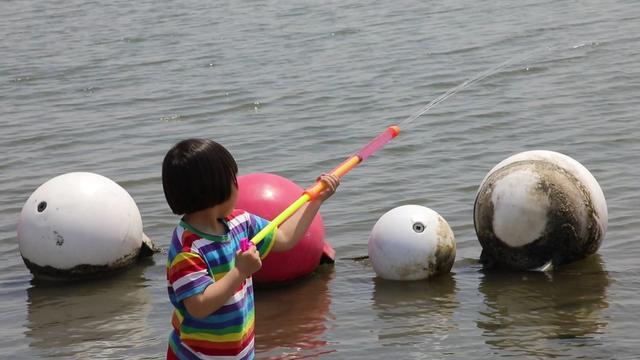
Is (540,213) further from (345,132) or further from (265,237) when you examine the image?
(345,132)

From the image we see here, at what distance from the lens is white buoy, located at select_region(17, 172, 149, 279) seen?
8.77m

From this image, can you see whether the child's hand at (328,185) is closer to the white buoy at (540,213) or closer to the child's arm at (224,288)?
the child's arm at (224,288)

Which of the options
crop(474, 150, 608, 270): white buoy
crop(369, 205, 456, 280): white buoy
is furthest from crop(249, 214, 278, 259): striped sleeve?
crop(474, 150, 608, 270): white buoy

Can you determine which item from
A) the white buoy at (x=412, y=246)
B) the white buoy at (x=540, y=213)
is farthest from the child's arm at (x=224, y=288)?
the white buoy at (x=540, y=213)

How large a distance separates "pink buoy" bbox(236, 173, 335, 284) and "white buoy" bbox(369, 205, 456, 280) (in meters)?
0.47

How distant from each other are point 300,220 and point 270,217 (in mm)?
3013

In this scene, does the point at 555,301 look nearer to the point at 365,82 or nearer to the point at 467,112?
the point at 467,112

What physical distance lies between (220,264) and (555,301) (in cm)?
377

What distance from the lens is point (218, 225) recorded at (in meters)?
4.89

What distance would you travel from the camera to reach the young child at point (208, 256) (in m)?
4.66

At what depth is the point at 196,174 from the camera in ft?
15.4

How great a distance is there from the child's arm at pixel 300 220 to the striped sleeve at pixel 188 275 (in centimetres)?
47

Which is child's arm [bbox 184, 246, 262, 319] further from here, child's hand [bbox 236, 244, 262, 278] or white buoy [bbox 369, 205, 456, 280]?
white buoy [bbox 369, 205, 456, 280]

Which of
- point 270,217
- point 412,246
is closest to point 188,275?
point 270,217
